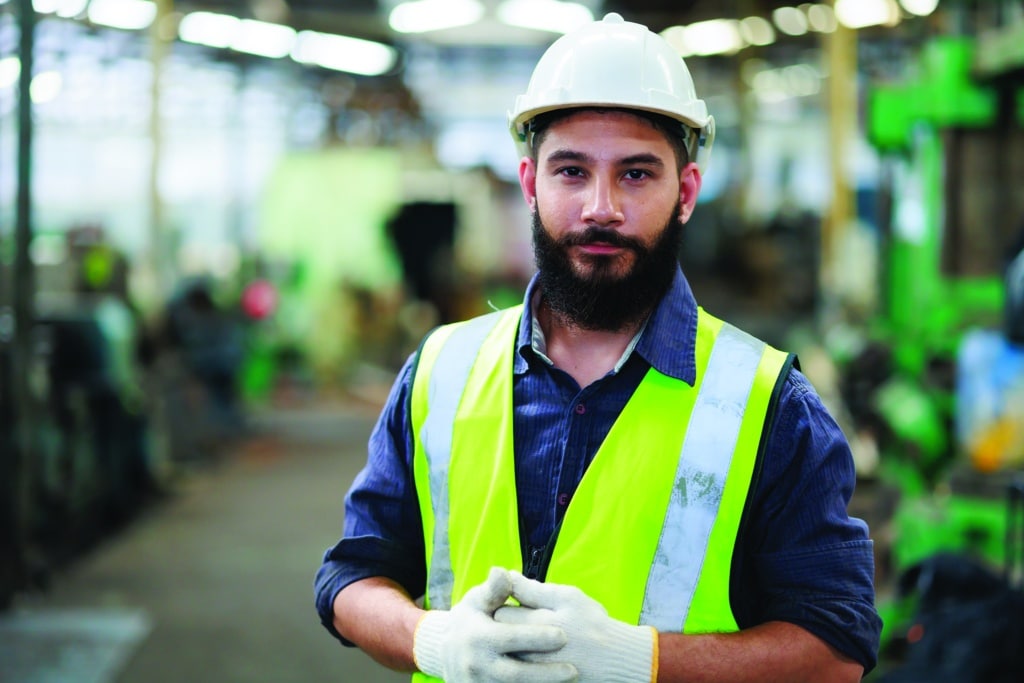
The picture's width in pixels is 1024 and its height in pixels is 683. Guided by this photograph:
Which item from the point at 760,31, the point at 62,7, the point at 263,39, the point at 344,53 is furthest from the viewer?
the point at 344,53

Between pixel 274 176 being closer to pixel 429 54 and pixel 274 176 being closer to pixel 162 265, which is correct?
pixel 162 265

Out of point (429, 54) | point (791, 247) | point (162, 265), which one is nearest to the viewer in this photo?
point (162, 265)

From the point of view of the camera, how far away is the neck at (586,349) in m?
2.02

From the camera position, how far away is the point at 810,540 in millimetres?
1806

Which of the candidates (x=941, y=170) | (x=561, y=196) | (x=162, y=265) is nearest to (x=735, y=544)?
(x=561, y=196)

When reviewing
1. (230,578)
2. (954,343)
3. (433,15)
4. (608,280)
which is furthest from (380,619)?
(433,15)

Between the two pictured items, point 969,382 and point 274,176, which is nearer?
point 969,382

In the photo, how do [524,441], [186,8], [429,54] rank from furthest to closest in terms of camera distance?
[429,54] < [186,8] < [524,441]

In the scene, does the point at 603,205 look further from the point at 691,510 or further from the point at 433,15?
the point at 433,15

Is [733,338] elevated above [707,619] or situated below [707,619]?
above

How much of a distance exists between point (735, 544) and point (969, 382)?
10.6ft

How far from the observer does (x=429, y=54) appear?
24.5m

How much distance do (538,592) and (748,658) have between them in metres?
0.34

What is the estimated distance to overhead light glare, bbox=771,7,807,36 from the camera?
57.5ft
